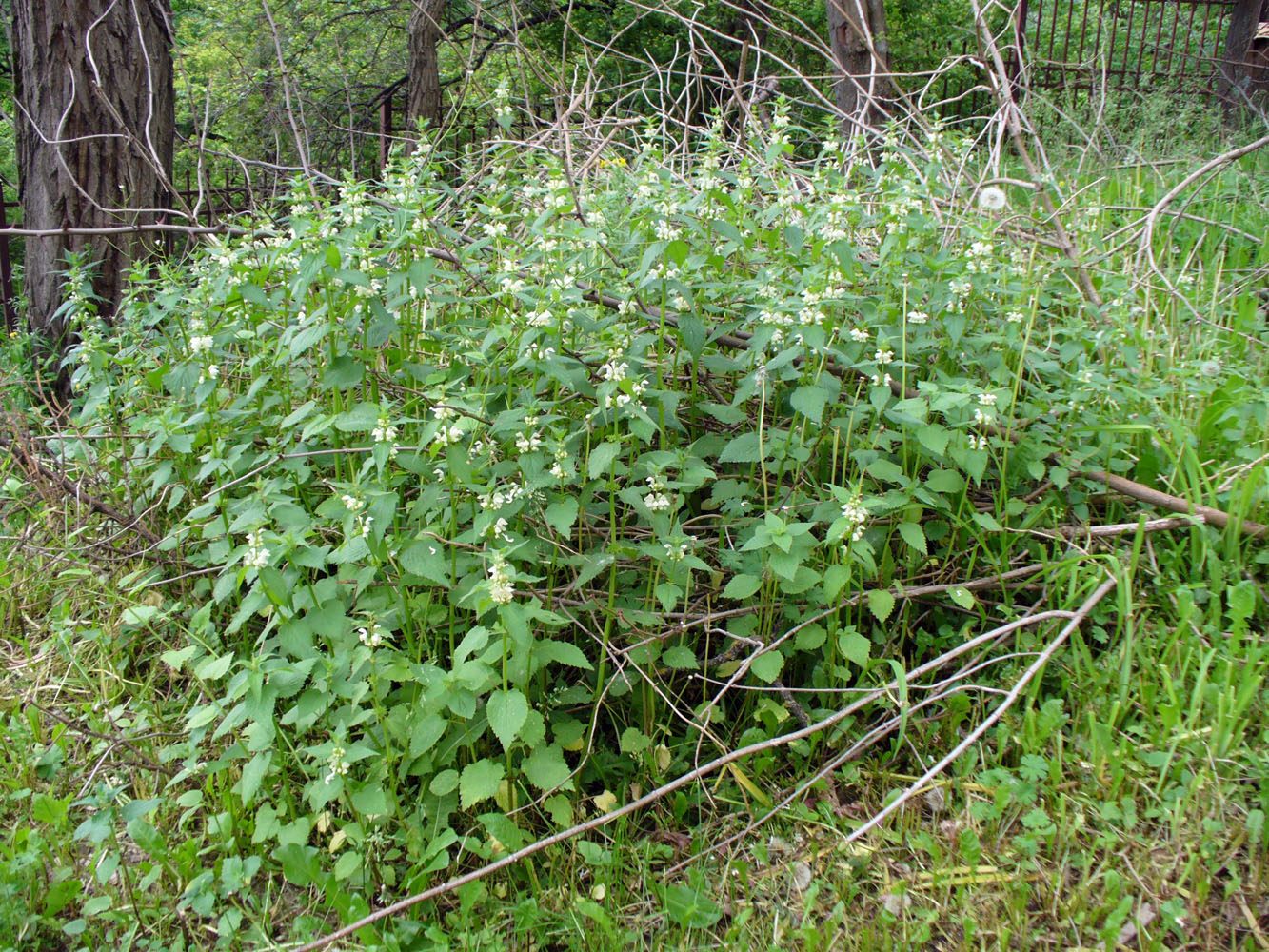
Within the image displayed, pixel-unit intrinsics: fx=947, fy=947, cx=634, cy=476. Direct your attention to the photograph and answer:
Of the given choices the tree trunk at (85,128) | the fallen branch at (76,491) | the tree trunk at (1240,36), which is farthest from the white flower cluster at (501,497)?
the tree trunk at (1240,36)

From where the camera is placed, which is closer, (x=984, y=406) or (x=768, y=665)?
(x=768, y=665)

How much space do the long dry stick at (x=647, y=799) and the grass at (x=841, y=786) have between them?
0.05 m

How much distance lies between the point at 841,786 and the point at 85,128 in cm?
500

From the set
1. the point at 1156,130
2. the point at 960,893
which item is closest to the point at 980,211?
the point at 960,893

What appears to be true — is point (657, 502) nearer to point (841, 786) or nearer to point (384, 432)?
point (384, 432)

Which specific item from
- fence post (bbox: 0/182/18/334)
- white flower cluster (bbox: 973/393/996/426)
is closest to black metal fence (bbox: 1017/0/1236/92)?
white flower cluster (bbox: 973/393/996/426)

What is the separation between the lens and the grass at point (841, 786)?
215 cm

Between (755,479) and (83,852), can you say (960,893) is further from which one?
(83,852)

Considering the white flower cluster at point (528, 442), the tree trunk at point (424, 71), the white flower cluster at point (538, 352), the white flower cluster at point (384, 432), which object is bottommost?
the white flower cluster at point (528, 442)

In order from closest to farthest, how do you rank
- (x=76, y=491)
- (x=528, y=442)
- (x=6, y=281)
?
1. (x=528, y=442)
2. (x=76, y=491)
3. (x=6, y=281)

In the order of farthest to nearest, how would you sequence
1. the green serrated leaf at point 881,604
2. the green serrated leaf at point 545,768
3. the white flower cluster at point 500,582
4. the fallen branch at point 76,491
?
the fallen branch at point 76,491 → the green serrated leaf at point 881,604 → the green serrated leaf at point 545,768 → the white flower cluster at point 500,582

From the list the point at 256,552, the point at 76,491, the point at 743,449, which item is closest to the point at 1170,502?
the point at 743,449

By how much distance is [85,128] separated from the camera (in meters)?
4.99

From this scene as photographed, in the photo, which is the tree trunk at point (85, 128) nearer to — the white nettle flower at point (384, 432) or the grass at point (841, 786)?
the grass at point (841, 786)
